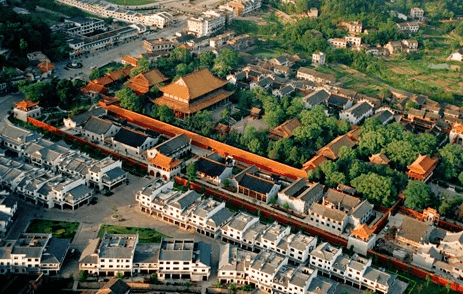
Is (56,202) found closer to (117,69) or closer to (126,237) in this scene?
(126,237)

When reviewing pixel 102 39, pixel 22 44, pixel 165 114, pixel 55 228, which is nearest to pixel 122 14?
pixel 102 39

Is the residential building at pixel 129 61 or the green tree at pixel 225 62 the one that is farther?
the residential building at pixel 129 61

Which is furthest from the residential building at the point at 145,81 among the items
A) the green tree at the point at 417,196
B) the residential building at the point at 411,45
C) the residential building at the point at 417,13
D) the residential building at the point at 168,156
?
the residential building at the point at 417,13

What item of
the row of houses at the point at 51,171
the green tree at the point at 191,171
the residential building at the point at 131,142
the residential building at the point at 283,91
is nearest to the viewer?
the row of houses at the point at 51,171

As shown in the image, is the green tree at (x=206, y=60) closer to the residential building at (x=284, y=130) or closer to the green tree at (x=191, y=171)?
the residential building at (x=284, y=130)

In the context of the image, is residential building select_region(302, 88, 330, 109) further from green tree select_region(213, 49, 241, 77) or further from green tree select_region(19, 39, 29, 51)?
green tree select_region(19, 39, 29, 51)

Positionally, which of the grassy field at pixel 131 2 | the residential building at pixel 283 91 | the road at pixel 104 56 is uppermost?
the residential building at pixel 283 91

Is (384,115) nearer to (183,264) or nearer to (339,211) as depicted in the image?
(339,211)
